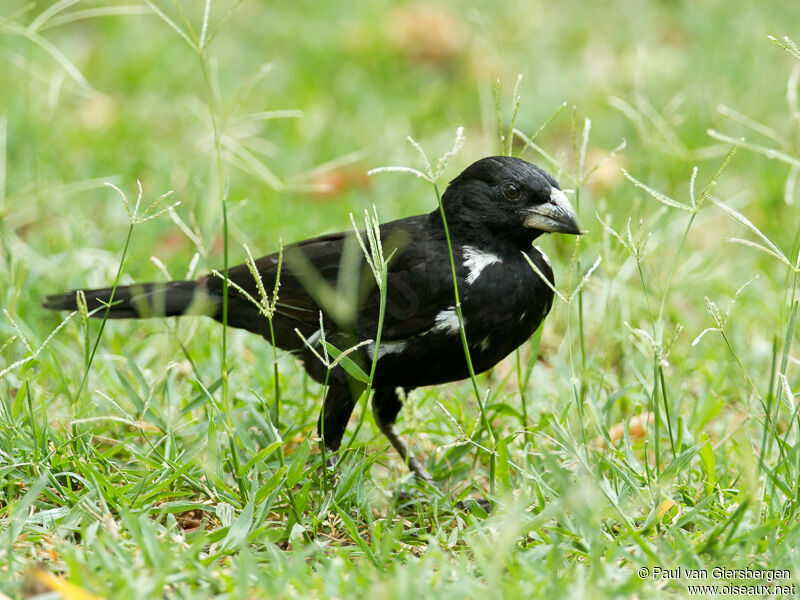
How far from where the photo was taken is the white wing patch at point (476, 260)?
320cm

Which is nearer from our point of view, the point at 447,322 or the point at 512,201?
the point at 447,322

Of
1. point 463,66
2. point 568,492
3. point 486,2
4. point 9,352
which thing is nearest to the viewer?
point 568,492

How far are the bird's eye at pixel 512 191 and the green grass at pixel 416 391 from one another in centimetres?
14

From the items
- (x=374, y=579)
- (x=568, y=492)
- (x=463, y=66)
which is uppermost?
(x=463, y=66)

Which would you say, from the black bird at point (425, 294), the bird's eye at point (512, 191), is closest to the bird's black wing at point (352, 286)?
the black bird at point (425, 294)

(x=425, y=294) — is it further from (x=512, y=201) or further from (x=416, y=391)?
(x=416, y=391)

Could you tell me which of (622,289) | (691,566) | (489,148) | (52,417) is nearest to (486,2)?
(489,148)

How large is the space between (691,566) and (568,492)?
0.54m

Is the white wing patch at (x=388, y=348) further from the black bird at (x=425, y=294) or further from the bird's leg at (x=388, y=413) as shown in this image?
the bird's leg at (x=388, y=413)

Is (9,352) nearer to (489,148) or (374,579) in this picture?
(374,579)

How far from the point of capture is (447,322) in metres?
3.14

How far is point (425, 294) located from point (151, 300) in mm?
1116

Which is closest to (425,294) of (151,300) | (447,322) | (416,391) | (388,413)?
(447,322)

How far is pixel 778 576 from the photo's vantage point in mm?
2453
